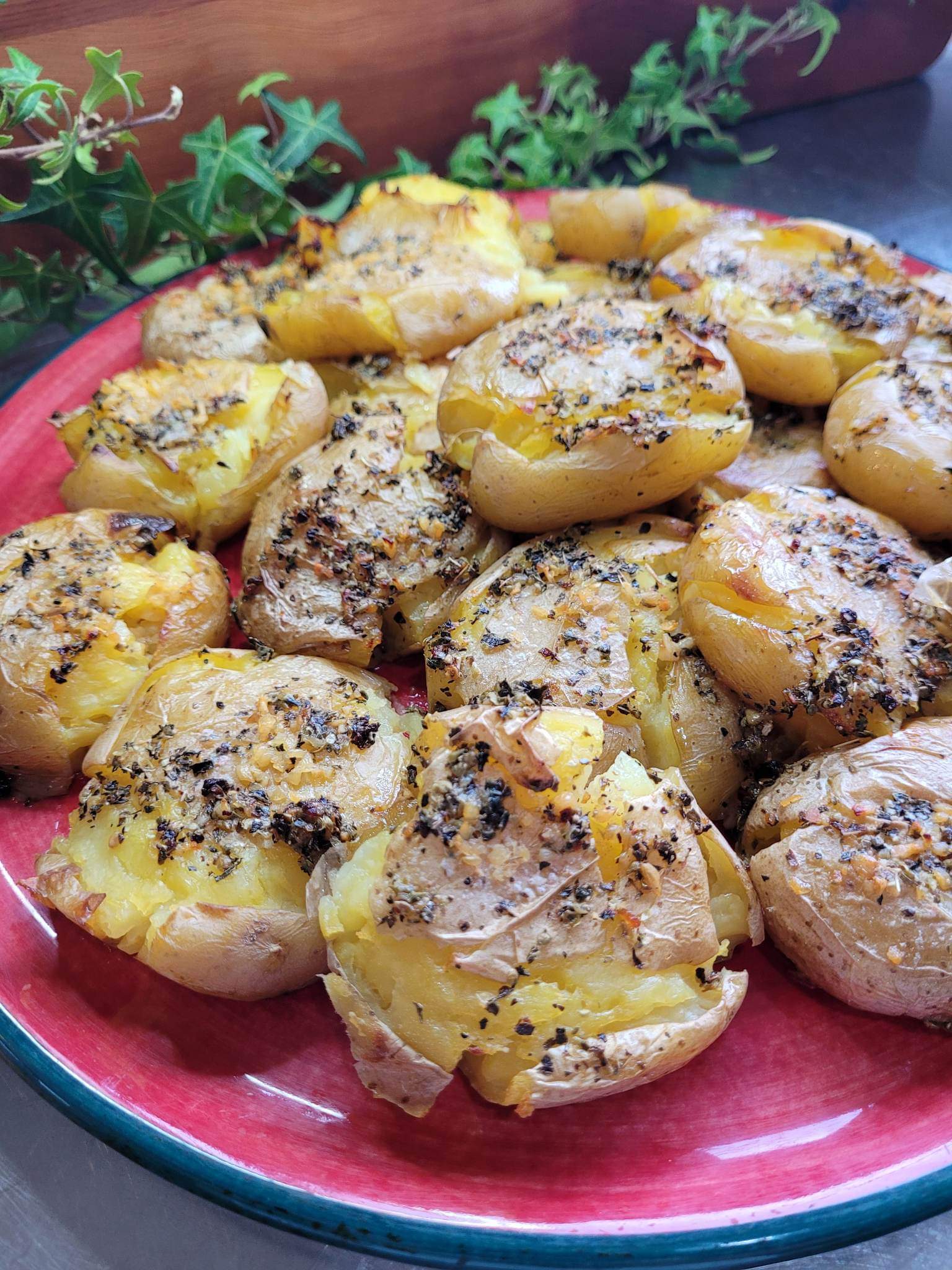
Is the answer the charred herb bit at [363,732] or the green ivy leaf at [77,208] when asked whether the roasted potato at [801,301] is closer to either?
the charred herb bit at [363,732]

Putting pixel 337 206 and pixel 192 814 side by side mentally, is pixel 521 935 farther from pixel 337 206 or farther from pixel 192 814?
pixel 337 206

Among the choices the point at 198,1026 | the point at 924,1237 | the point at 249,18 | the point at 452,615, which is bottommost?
the point at 924,1237

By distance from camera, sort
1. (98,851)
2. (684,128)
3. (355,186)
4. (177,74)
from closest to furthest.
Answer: (98,851)
(177,74)
(355,186)
(684,128)

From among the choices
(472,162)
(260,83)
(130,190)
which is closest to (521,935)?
(130,190)

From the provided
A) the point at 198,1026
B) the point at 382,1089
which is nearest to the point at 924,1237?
the point at 382,1089

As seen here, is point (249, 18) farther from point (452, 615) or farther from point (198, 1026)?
point (198, 1026)

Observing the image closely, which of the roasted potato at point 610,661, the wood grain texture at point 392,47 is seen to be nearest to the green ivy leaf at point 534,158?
the wood grain texture at point 392,47

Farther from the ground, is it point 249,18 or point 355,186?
point 249,18
